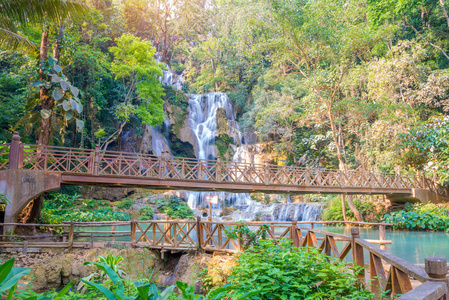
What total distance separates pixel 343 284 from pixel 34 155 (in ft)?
38.1

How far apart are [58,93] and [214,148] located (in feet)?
60.5

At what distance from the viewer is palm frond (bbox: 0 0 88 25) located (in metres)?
8.06

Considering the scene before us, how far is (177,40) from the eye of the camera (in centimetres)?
2898

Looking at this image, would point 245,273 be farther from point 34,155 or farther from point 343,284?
point 34,155

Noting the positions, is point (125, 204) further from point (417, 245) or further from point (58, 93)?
point (417, 245)

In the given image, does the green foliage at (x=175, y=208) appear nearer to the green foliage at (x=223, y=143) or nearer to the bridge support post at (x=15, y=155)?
the green foliage at (x=223, y=143)

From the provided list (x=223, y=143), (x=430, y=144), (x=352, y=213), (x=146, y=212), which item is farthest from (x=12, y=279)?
(x=223, y=143)

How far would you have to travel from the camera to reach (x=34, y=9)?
27.6 ft

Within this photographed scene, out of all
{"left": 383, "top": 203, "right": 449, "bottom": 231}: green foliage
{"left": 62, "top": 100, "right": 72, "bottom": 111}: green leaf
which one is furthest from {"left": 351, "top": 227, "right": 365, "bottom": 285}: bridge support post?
{"left": 383, "top": 203, "right": 449, "bottom": 231}: green foliage

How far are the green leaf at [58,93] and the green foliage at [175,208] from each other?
1067cm

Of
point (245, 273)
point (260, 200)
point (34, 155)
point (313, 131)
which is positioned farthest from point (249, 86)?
point (245, 273)

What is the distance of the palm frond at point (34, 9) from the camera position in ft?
26.5

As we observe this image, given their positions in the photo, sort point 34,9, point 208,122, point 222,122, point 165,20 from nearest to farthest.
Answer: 1. point 34,9
2. point 165,20
3. point 222,122
4. point 208,122

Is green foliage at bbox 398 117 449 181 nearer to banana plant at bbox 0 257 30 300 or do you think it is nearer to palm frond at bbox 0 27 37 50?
palm frond at bbox 0 27 37 50
